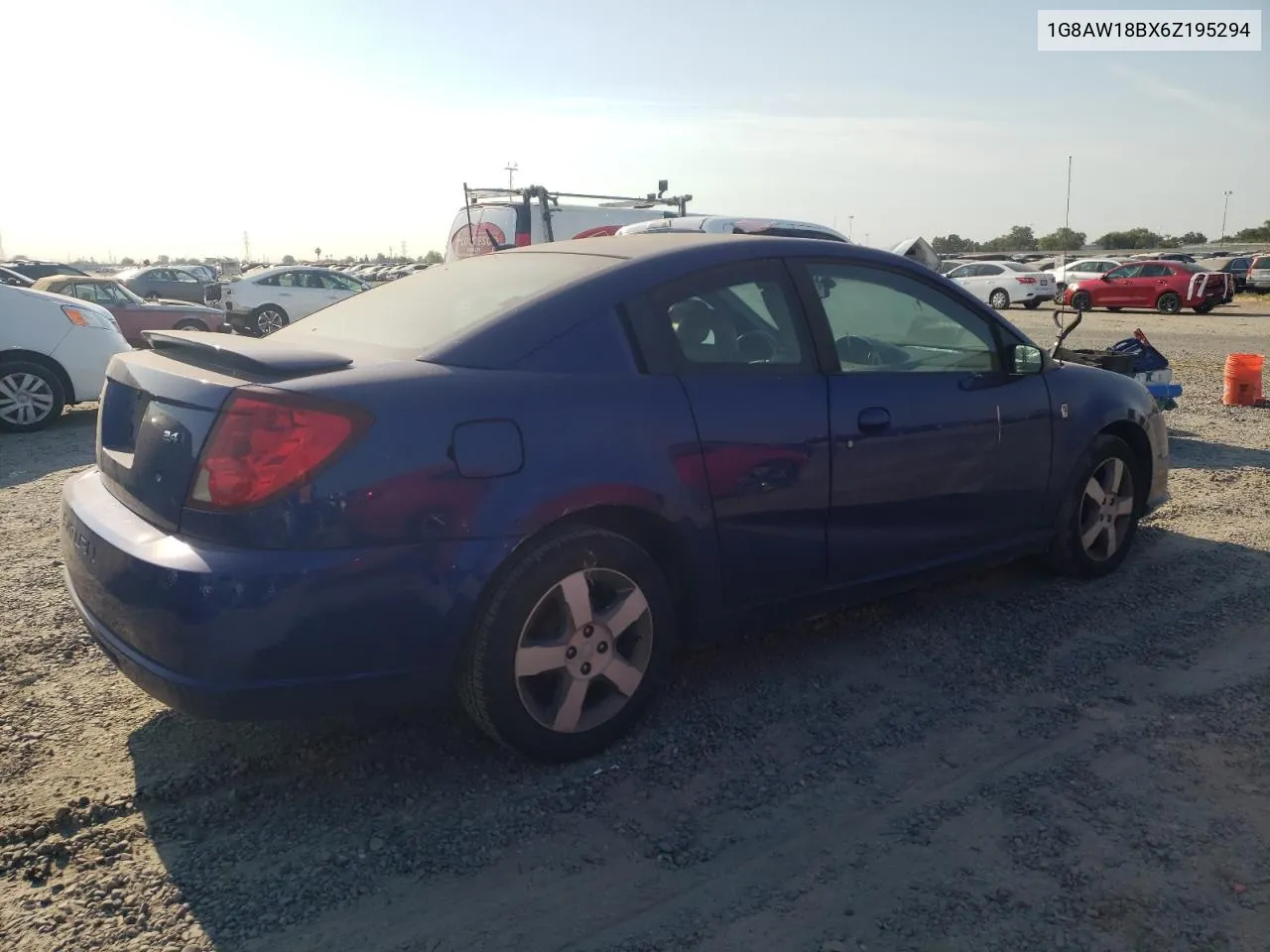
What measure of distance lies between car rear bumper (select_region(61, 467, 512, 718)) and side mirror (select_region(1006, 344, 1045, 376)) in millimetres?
2483

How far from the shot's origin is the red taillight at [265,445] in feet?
8.50

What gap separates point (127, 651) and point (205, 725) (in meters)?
0.67

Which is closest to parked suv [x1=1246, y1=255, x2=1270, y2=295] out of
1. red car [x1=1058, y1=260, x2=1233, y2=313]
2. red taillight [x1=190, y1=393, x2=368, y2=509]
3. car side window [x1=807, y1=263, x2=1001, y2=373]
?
red car [x1=1058, y1=260, x2=1233, y2=313]

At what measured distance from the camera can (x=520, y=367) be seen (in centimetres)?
296

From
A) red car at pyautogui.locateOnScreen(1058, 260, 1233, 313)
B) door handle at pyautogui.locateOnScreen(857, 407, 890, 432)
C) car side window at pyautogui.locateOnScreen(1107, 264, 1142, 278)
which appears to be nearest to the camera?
door handle at pyautogui.locateOnScreen(857, 407, 890, 432)

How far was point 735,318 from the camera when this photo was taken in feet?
11.5

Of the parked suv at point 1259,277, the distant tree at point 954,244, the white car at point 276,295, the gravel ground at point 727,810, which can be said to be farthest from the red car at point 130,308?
the distant tree at point 954,244

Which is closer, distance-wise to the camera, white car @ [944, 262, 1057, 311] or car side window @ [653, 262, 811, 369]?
car side window @ [653, 262, 811, 369]

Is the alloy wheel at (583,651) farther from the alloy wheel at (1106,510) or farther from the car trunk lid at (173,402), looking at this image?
the alloy wheel at (1106,510)

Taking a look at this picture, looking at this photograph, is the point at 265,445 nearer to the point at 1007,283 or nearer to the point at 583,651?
the point at 583,651

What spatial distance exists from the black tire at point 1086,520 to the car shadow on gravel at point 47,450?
6602 mm

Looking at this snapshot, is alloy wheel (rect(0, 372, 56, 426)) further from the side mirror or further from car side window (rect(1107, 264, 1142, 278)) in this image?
car side window (rect(1107, 264, 1142, 278))

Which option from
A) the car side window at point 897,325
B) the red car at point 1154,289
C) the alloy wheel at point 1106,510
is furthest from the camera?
the red car at point 1154,289

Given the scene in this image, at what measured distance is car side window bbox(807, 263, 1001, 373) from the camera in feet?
12.3
